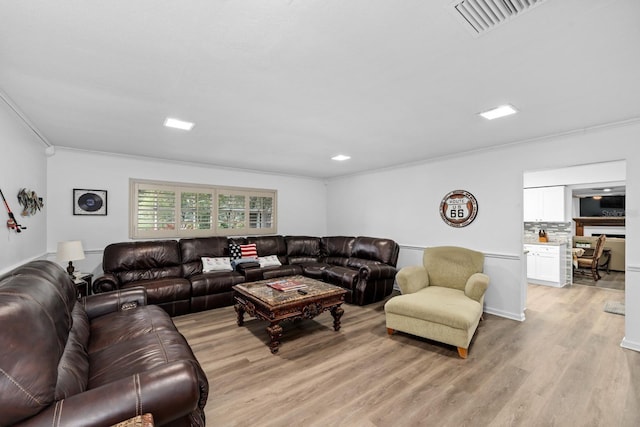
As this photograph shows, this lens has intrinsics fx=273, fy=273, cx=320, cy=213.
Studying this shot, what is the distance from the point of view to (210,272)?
14.6 ft

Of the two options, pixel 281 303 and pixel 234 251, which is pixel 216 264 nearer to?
pixel 234 251

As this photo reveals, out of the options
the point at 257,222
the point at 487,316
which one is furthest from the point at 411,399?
the point at 257,222

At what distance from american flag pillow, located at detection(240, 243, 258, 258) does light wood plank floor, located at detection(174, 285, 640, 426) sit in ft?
4.98

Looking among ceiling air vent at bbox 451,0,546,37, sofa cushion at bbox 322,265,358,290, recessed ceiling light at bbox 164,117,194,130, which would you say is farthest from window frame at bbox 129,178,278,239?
ceiling air vent at bbox 451,0,546,37

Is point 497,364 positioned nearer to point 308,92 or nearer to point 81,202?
point 308,92

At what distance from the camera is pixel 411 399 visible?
84.0 inches

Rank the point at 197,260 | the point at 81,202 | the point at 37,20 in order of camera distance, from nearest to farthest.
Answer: the point at 37,20 < the point at 81,202 < the point at 197,260

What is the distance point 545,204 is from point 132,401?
7839 millimetres

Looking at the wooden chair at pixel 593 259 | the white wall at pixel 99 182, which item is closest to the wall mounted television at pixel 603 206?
the wooden chair at pixel 593 259

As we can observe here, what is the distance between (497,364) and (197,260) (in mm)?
4377

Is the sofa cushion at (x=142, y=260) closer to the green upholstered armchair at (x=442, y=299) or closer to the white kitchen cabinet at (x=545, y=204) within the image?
the green upholstered armchair at (x=442, y=299)

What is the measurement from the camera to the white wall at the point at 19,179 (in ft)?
8.02

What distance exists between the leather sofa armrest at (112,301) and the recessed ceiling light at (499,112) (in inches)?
156

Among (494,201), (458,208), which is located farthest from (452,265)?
(494,201)
